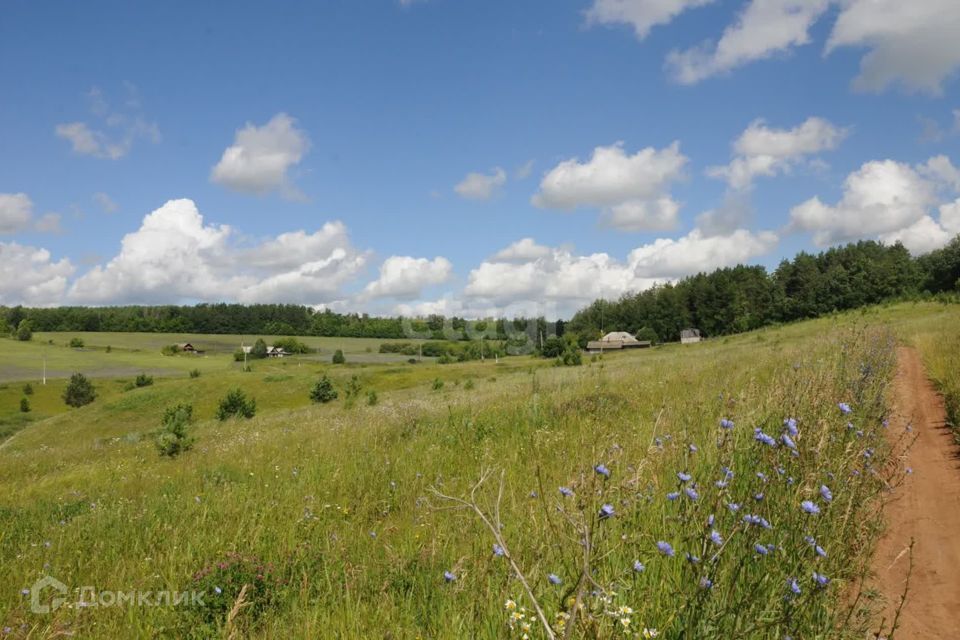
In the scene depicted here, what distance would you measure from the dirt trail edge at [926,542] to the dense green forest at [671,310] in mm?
61893

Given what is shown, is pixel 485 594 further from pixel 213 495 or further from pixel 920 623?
pixel 213 495

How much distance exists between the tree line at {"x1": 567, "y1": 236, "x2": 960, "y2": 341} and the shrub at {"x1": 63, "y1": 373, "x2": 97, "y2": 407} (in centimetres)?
9299

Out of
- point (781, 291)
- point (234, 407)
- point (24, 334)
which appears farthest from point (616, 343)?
point (24, 334)

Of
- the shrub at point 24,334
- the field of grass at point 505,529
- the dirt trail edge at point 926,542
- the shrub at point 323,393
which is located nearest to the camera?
the field of grass at point 505,529

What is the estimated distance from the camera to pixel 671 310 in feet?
367

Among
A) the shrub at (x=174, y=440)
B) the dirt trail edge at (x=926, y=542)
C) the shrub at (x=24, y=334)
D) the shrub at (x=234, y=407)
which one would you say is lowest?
the shrub at (x=234, y=407)

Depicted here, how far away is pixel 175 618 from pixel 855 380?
286 inches

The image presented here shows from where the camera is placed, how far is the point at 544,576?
2.87 meters

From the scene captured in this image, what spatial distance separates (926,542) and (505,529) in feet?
10.4

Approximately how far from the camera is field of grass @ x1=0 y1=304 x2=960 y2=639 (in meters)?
2.49

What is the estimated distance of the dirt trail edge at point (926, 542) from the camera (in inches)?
119

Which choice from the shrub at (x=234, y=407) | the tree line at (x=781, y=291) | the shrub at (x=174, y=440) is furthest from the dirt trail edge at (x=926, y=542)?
the tree line at (x=781, y=291)

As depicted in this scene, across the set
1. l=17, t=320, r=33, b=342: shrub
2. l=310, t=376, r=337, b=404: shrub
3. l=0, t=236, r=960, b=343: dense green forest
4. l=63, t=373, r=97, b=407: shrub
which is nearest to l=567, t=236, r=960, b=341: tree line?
l=0, t=236, r=960, b=343: dense green forest

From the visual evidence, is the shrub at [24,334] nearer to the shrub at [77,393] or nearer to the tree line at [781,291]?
the shrub at [77,393]
